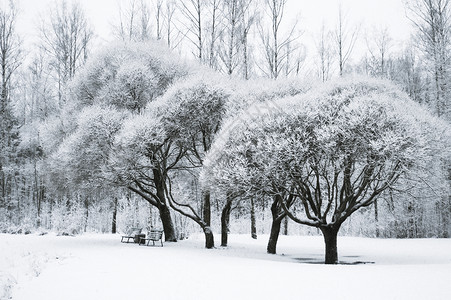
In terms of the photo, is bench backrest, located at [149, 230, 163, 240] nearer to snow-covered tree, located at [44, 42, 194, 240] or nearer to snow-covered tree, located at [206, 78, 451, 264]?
snow-covered tree, located at [44, 42, 194, 240]

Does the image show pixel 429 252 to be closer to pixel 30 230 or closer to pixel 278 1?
pixel 278 1

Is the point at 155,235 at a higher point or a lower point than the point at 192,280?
lower

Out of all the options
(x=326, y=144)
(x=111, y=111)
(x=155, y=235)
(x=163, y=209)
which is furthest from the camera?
(x=163, y=209)

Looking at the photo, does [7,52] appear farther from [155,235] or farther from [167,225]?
[155,235]

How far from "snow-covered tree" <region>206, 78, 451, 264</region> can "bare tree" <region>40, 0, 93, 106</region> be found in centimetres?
1835

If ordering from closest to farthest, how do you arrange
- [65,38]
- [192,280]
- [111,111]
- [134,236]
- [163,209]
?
[192,280], [111,111], [134,236], [163,209], [65,38]

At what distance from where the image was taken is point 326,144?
13.0 meters

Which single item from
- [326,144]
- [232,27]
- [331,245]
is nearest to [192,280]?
[326,144]

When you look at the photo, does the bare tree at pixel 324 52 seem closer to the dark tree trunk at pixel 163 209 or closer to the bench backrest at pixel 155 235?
the dark tree trunk at pixel 163 209

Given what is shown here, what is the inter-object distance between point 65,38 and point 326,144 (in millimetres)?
23083

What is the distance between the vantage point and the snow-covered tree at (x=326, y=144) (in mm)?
12812

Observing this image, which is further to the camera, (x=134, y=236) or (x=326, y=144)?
(x=134, y=236)

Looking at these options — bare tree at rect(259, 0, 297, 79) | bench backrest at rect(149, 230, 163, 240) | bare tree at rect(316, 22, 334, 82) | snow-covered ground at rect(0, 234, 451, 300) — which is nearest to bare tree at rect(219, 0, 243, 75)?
bare tree at rect(259, 0, 297, 79)

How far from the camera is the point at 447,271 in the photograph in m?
9.73
